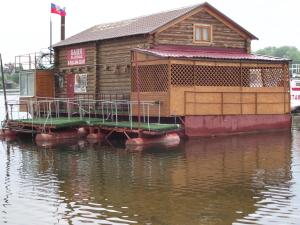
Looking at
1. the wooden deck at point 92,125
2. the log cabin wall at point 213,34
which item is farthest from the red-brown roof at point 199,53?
the wooden deck at point 92,125

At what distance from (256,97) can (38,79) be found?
15.6 meters

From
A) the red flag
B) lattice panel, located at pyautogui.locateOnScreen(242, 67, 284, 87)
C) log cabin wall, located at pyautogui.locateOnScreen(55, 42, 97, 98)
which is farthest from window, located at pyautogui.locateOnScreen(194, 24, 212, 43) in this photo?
the red flag

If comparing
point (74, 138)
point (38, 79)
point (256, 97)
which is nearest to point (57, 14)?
point (38, 79)

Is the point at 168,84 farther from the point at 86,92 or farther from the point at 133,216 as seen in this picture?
the point at 133,216

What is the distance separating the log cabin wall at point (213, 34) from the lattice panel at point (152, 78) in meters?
2.04

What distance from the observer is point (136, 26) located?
1256 inches

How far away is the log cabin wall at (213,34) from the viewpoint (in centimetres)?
3044

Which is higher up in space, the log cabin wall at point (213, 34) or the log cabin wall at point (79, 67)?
the log cabin wall at point (213, 34)

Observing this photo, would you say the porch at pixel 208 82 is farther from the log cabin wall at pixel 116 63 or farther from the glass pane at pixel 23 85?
the glass pane at pixel 23 85

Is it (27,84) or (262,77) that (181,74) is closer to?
(262,77)

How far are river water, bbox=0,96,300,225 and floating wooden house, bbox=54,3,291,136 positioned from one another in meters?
4.55

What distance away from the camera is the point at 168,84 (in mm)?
26438

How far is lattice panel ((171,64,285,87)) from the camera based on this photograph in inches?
1094

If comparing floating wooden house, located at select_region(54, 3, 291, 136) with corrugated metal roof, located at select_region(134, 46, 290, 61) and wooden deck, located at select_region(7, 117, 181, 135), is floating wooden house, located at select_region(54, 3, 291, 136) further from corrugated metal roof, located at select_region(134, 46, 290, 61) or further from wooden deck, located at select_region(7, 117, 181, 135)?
wooden deck, located at select_region(7, 117, 181, 135)
